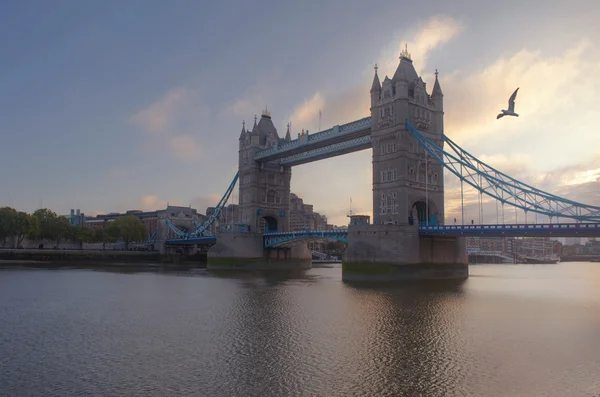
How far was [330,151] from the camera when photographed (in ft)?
220

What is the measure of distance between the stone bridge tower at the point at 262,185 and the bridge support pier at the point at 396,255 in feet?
98.7

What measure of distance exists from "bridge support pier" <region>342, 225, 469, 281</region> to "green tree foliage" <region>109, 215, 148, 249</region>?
76272mm

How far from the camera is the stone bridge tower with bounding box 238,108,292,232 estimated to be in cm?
7969

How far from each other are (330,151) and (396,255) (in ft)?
75.6

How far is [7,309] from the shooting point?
27.8m

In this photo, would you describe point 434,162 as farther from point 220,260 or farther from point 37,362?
point 37,362

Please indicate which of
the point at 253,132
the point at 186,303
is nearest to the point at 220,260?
the point at 253,132

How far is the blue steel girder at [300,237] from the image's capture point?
199ft

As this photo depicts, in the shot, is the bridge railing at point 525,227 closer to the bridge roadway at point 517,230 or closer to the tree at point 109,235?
the bridge roadway at point 517,230

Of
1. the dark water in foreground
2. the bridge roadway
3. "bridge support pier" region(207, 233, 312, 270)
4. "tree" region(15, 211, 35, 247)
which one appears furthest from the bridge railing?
"tree" region(15, 211, 35, 247)

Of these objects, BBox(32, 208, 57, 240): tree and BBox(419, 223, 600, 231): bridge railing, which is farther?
BBox(32, 208, 57, 240): tree

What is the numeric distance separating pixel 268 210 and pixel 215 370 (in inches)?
2584

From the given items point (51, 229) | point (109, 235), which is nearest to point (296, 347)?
point (51, 229)

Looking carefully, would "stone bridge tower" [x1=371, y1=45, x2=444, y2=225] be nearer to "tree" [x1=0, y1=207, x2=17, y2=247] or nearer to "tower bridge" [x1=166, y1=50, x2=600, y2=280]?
"tower bridge" [x1=166, y1=50, x2=600, y2=280]
